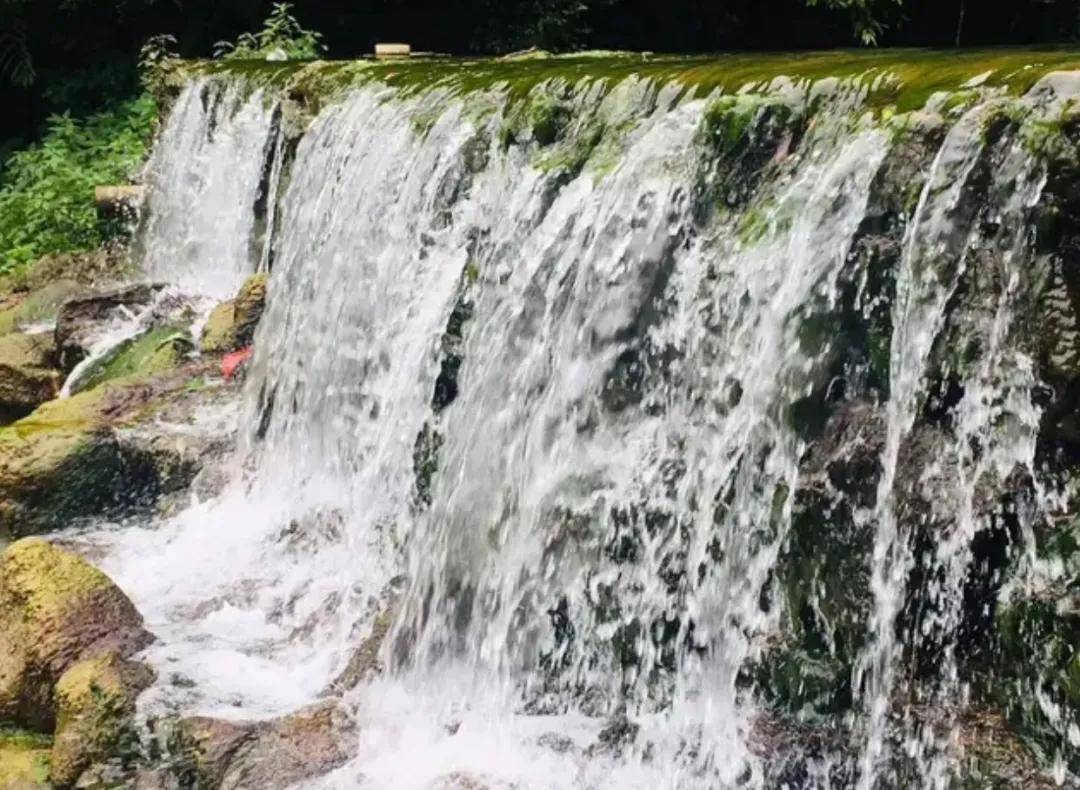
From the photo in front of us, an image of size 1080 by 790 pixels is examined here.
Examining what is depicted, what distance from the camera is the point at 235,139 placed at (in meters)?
9.39

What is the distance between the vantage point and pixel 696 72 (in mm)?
5215

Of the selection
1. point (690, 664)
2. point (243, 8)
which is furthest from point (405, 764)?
point (243, 8)

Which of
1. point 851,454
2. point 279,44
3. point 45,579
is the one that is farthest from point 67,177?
point 851,454

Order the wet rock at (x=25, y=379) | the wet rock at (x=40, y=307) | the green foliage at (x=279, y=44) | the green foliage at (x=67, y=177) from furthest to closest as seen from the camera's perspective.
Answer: the green foliage at (x=279, y=44) → the green foliage at (x=67, y=177) → the wet rock at (x=40, y=307) → the wet rock at (x=25, y=379)

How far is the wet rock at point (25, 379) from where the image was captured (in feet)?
26.8

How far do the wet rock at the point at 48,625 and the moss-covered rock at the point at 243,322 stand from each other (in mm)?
3112

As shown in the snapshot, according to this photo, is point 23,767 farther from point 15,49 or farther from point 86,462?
point 15,49

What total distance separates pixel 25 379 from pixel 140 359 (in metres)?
0.90

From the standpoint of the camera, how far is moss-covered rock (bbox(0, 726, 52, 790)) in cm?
414

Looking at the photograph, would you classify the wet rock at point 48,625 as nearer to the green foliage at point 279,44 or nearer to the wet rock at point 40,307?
the wet rock at point 40,307

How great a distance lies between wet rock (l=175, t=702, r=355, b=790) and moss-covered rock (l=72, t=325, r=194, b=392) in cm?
390

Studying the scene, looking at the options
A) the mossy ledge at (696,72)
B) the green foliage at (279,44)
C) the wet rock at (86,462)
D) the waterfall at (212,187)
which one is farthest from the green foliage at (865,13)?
the wet rock at (86,462)

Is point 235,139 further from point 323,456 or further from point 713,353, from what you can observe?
point 713,353

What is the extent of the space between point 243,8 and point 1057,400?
1258cm
